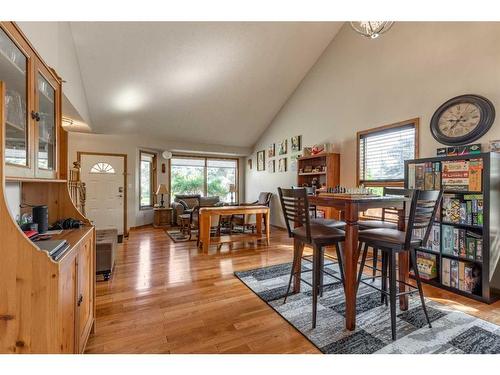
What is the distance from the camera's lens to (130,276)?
9.58 feet

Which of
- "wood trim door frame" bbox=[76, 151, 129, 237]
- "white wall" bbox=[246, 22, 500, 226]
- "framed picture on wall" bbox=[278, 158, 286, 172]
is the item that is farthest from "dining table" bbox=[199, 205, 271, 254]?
"wood trim door frame" bbox=[76, 151, 129, 237]

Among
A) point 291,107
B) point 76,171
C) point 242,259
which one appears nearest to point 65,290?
point 242,259

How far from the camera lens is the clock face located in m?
2.58

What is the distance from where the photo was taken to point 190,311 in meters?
2.12

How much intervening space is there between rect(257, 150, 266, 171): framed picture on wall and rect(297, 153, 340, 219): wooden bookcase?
1.85 m

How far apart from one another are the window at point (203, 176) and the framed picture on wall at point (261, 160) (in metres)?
1.19

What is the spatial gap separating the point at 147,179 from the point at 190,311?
17.8ft

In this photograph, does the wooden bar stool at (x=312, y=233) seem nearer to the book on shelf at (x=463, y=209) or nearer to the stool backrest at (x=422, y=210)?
the stool backrest at (x=422, y=210)

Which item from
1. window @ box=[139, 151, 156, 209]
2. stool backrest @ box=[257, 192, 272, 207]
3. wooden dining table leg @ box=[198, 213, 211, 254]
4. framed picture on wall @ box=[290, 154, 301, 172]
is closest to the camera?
wooden dining table leg @ box=[198, 213, 211, 254]

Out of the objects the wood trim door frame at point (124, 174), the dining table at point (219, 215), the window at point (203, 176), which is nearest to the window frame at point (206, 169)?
the window at point (203, 176)

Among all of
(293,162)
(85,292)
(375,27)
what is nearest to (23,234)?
(85,292)

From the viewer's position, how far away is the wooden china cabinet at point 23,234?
3.11 ft

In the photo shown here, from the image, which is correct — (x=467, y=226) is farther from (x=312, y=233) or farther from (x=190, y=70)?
(x=190, y=70)

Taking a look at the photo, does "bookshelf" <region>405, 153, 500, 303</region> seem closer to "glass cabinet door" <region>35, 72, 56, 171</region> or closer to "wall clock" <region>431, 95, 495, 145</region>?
"wall clock" <region>431, 95, 495, 145</region>
